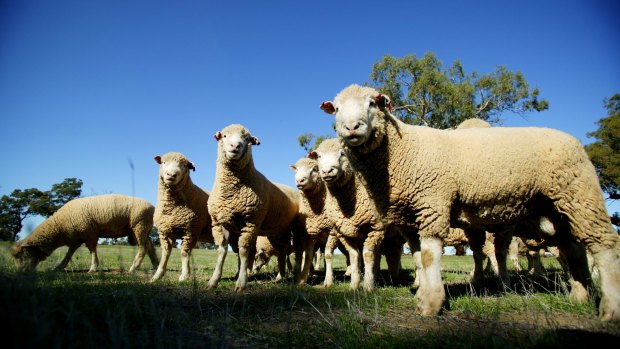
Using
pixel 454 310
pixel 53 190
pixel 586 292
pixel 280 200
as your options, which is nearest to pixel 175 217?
pixel 280 200

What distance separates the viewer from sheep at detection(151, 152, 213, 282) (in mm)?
7801

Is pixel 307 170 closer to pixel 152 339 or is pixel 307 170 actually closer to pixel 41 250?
pixel 152 339

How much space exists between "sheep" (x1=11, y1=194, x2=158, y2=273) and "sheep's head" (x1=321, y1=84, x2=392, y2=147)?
27.3 feet

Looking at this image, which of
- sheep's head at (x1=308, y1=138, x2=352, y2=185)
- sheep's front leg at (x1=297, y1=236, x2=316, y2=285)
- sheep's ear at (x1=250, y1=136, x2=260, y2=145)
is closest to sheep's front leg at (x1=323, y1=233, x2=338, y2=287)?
sheep's front leg at (x1=297, y1=236, x2=316, y2=285)

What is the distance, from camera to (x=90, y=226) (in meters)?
10.8

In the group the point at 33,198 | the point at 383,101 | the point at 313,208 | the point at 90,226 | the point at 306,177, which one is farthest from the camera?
the point at 33,198

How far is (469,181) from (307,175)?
400 centimetres

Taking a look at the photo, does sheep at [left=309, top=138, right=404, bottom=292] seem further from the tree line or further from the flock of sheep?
the tree line

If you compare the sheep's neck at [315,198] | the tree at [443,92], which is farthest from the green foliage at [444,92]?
the sheep's neck at [315,198]

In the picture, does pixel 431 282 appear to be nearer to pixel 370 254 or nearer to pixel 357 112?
pixel 357 112

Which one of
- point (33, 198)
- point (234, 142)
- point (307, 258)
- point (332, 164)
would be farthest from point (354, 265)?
point (33, 198)

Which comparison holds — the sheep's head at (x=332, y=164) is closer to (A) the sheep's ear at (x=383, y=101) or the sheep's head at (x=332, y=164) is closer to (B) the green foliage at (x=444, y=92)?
(A) the sheep's ear at (x=383, y=101)

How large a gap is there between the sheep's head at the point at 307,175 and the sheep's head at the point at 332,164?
1.95 feet

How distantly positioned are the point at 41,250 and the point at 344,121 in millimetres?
10745
